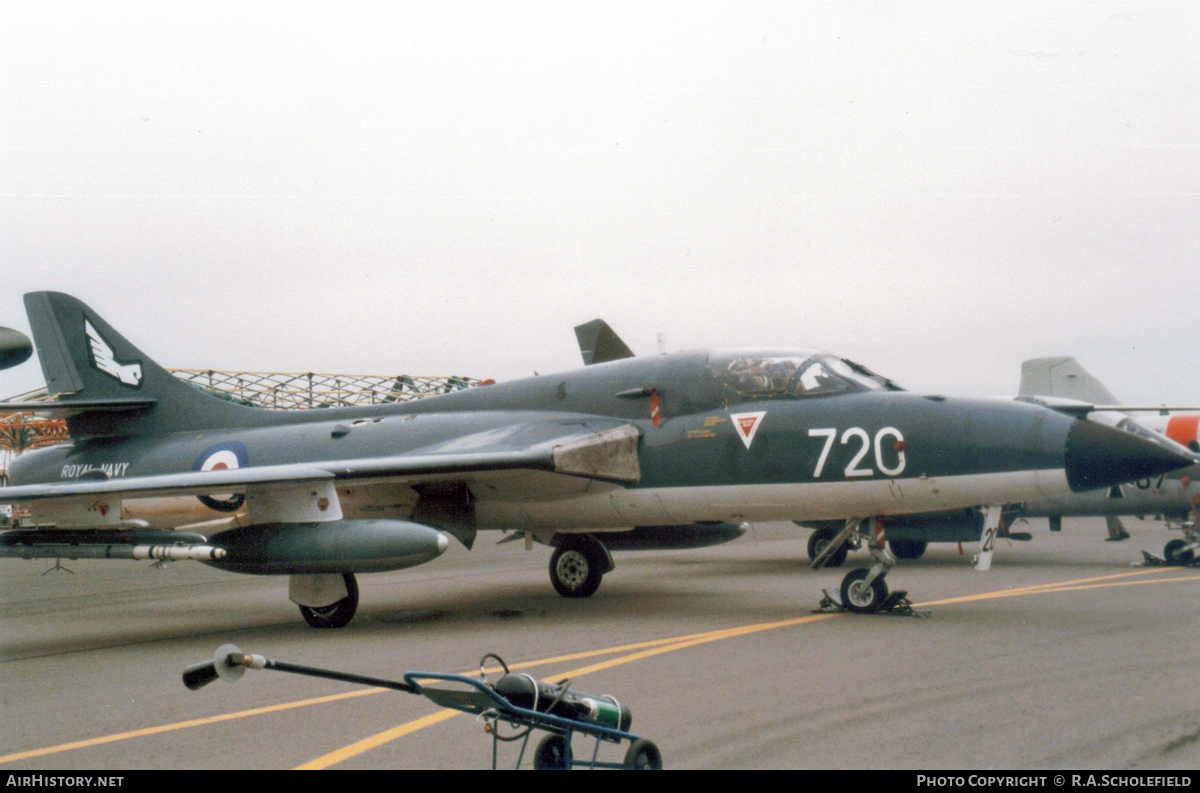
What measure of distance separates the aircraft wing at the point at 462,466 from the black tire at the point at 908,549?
29.6ft

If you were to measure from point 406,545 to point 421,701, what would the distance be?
2.70 meters

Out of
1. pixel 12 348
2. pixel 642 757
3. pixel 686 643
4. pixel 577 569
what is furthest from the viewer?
pixel 577 569

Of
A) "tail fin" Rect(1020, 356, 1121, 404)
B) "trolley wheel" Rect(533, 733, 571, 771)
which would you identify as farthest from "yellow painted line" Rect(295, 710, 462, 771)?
"tail fin" Rect(1020, 356, 1121, 404)

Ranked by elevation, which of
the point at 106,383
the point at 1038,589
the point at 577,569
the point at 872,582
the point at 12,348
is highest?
the point at 12,348

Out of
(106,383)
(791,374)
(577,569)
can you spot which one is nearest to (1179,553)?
(791,374)

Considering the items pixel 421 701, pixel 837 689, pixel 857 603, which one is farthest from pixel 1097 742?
pixel 857 603

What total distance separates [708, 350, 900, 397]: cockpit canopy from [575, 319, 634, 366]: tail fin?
3987 mm

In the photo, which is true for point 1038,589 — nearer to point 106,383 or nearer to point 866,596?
point 866,596

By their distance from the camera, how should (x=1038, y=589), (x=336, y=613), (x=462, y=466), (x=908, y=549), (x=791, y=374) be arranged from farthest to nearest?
1. (x=908, y=549)
2. (x=1038, y=589)
3. (x=791, y=374)
4. (x=336, y=613)
5. (x=462, y=466)

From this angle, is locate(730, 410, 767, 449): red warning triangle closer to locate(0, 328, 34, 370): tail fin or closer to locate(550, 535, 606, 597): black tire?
locate(550, 535, 606, 597): black tire

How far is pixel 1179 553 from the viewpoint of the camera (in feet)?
47.6

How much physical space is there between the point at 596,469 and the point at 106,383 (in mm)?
7915

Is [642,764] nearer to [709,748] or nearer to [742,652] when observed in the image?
[709,748]

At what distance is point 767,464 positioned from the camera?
9227 millimetres
